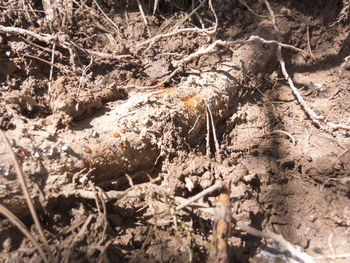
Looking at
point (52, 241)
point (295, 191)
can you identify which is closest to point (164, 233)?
point (52, 241)

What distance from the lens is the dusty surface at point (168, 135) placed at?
1372 millimetres

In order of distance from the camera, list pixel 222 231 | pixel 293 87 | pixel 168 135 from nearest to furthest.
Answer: pixel 222 231 → pixel 168 135 → pixel 293 87

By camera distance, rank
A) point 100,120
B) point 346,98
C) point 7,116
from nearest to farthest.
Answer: point 7,116
point 100,120
point 346,98

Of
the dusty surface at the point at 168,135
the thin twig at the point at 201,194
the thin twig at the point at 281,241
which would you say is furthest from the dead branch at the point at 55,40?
the thin twig at the point at 281,241

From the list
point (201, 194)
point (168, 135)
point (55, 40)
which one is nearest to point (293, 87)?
point (168, 135)

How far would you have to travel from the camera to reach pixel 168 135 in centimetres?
163

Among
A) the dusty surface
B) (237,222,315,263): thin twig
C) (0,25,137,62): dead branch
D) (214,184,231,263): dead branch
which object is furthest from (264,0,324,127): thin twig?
(0,25,137,62): dead branch

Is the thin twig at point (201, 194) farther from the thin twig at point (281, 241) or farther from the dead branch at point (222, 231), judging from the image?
the thin twig at point (281, 241)

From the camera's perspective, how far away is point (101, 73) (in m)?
1.89

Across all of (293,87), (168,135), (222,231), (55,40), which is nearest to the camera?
(222,231)

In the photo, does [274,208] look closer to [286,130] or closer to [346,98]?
[286,130]

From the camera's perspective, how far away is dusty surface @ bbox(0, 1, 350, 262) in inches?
54.0

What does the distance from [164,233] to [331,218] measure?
42.8 inches

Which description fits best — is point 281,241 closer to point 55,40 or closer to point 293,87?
point 293,87
